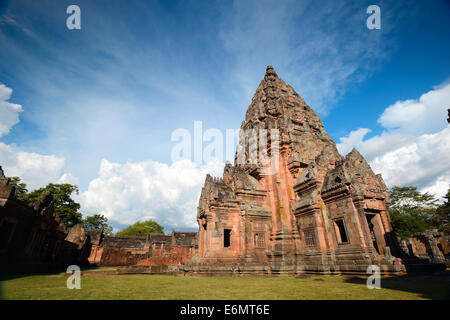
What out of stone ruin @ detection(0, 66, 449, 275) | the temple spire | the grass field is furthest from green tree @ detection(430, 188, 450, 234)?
the grass field

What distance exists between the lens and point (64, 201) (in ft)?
125

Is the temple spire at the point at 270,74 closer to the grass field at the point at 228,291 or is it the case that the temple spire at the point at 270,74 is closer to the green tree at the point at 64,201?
the grass field at the point at 228,291

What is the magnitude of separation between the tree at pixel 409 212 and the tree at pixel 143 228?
57945mm

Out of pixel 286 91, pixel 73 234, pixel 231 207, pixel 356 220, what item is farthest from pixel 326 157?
pixel 73 234

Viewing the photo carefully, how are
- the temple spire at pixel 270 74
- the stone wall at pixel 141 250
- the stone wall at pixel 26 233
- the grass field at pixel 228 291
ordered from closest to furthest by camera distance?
1. the grass field at pixel 228 291
2. the stone wall at pixel 26 233
3. the temple spire at pixel 270 74
4. the stone wall at pixel 141 250

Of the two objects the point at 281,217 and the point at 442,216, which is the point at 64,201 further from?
the point at 442,216

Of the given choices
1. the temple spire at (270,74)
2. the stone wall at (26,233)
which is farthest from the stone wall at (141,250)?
the temple spire at (270,74)

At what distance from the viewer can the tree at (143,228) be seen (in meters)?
62.6

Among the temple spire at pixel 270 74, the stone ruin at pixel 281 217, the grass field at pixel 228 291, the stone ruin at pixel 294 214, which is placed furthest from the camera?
the temple spire at pixel 270 74

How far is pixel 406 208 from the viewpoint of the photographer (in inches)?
1419

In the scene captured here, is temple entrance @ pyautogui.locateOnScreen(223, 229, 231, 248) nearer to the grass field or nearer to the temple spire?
the grass field

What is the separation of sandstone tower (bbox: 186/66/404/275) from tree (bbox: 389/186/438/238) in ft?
71.4

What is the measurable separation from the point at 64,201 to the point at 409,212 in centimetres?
5900

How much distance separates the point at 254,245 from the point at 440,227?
34.7 metres
